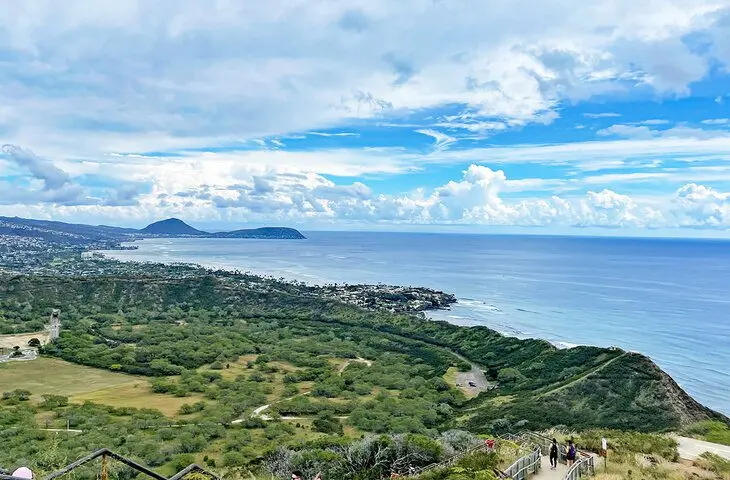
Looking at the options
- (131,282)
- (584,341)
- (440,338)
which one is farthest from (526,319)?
(131,282)

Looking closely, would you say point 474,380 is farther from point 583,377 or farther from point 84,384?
point 84,384

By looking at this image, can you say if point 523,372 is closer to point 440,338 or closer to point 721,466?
point 440,338

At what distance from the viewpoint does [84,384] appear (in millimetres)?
48406

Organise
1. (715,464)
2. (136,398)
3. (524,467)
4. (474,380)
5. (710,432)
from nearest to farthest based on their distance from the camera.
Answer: (524,467) → (715,464) → (710,432) → (136,398) → (474,380)

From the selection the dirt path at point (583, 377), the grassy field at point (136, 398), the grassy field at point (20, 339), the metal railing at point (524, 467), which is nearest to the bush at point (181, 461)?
the grassy field at point (136, 398)

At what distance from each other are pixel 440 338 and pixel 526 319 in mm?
24737

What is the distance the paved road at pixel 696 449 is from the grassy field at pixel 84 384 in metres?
32.7

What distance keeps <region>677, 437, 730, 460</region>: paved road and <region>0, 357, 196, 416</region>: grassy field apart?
3274 cm

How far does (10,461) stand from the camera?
84.0 feet

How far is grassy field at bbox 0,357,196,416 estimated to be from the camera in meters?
43.4

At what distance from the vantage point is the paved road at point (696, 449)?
2063 cm

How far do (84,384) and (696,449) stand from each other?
47.1m

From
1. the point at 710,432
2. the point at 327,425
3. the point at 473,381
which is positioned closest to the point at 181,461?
the point at 327,425

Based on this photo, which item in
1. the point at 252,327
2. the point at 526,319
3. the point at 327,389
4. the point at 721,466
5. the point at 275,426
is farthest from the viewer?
the point at 526,319
